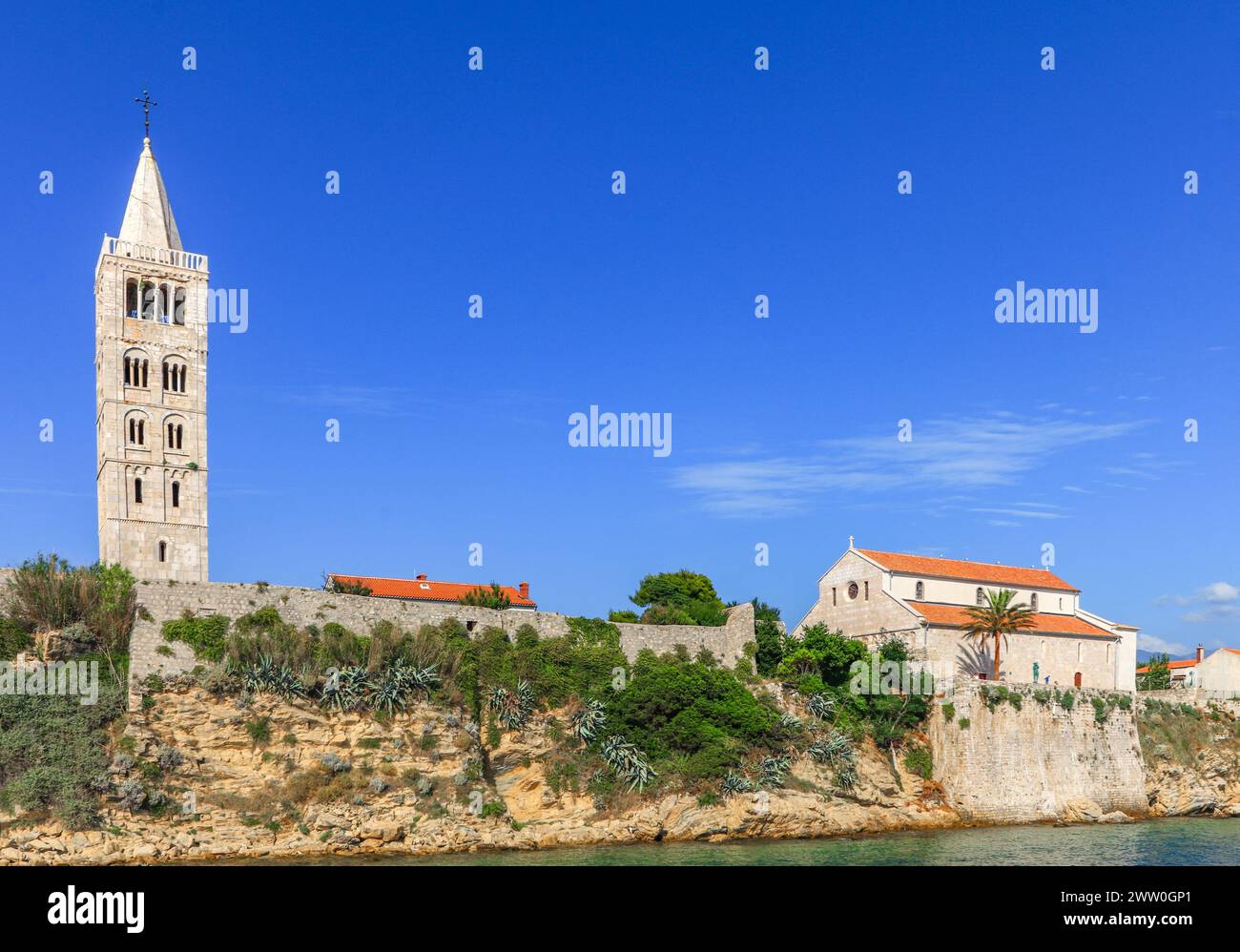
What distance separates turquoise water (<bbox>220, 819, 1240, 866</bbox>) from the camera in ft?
105

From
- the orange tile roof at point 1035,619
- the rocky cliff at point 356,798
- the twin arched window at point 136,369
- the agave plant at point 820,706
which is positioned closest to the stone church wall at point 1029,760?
the orange tile roof at point 1035,619

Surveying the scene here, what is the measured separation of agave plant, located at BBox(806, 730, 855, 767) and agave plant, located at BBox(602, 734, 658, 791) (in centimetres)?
700

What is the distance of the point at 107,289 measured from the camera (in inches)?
1740

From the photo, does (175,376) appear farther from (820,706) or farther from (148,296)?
(820,706)

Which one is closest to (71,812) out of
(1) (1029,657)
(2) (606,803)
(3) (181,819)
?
(3) (181,819)

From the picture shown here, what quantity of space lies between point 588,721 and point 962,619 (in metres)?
20.1

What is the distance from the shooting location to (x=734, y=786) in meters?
38.6

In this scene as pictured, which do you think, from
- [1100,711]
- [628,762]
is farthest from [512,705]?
[1100,711]

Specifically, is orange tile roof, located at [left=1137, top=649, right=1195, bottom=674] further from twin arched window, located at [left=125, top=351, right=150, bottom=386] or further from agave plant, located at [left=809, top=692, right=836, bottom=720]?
twin arched window, located at [left=125, top=351, right=150, bottom=386]

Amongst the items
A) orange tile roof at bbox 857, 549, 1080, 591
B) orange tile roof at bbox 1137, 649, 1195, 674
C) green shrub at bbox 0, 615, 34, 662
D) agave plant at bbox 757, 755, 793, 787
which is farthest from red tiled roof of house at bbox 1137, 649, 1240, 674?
green shrub at bbox 0, 615, 34, 662

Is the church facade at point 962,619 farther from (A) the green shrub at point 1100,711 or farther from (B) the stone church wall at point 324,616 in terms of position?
(B) the stone church wall at point 324,616

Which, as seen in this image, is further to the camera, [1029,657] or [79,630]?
[1029,657]
